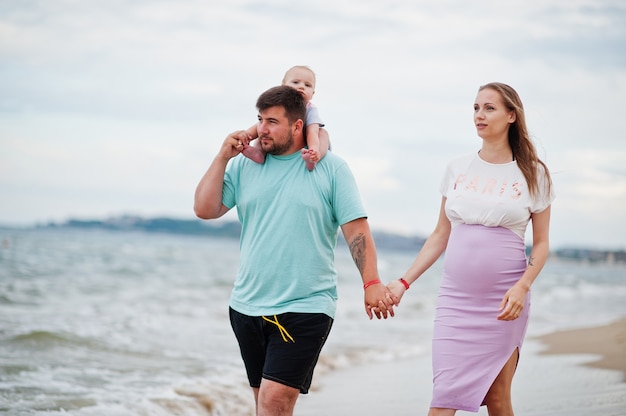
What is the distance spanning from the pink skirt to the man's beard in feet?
3.32

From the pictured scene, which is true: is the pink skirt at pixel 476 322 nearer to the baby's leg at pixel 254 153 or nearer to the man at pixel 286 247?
the man at pixel 286 247

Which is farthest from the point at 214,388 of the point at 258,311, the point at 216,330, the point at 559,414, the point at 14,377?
the point at 216,330

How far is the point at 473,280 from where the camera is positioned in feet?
13.0

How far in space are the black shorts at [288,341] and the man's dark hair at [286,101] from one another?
104cm

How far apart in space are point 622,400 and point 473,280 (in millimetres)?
3109

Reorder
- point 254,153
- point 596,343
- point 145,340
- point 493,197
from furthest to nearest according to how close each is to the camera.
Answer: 1. point 145,340
2. point 596,343
3. point 254,153
4. point 493,197

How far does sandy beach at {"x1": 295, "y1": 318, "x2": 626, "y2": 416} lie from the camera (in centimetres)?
648

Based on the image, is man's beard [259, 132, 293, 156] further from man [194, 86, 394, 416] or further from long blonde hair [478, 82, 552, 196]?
long blonde hair [478, 82, 552, 196]

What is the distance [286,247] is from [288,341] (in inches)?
18.4

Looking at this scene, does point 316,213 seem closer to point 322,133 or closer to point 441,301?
point 322,133

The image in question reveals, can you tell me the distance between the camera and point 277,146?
13.4ft

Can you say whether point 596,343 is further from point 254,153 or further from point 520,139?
point 254,153

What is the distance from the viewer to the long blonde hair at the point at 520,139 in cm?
401

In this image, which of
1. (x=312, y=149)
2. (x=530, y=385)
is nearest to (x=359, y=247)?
(x=312, y=149)
